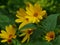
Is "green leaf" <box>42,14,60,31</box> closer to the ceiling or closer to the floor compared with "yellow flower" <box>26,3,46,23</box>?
closer to the floor

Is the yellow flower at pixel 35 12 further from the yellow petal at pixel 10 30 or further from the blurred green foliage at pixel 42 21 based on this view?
the yellow petal at pixel 10 30

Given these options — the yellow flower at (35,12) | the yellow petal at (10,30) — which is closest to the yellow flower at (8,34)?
the yellow petal at (10,30)

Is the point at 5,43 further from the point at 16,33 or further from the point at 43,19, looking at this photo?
the point at 43,19

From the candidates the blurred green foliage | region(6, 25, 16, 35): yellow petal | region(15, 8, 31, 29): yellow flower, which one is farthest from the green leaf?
region(6, 25, 16, 35): yellow petal

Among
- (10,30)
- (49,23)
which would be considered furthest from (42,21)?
(10,30)

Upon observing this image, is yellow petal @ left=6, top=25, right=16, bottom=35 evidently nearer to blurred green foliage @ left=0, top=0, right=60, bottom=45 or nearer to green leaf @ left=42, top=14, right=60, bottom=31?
blurred green foliage @ left=0, top=0, right=60, bottom=45

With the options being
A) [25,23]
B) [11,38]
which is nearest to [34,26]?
[25,23]
